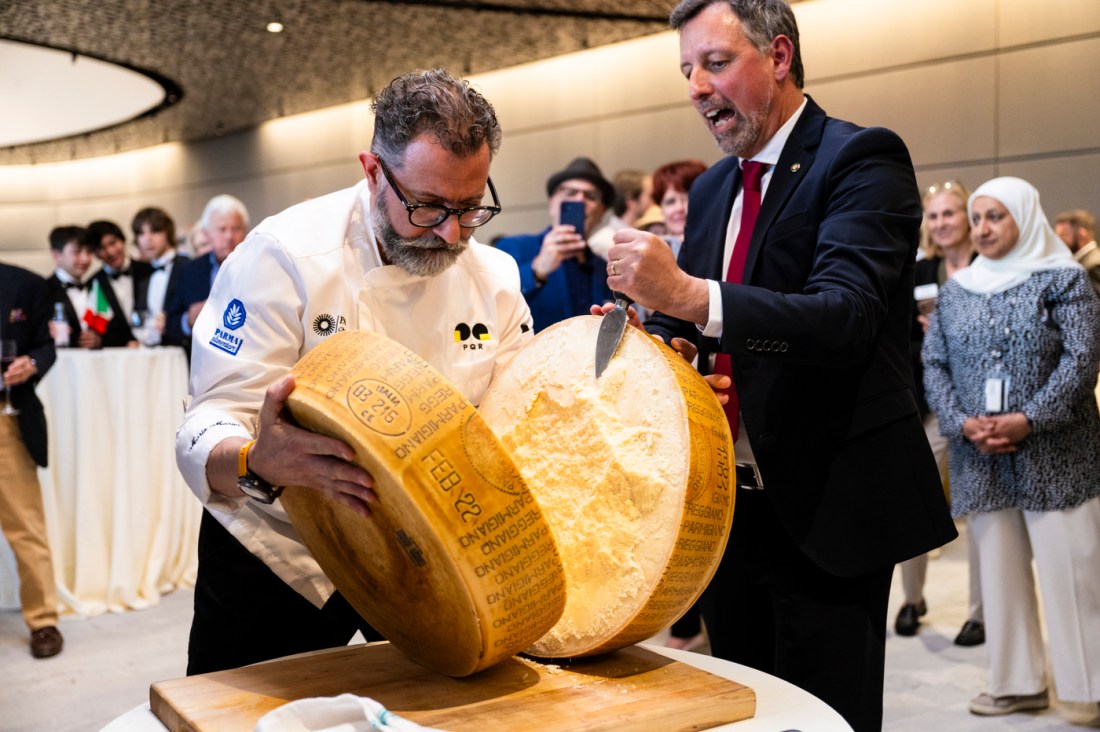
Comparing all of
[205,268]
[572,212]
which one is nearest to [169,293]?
[205,268]

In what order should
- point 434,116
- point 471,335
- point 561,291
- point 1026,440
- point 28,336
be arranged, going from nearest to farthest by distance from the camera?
point 434,116 < point 471,335 < point 1026,440 < point 561,291 < point 28,336

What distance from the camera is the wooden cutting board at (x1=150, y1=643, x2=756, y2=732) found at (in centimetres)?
116

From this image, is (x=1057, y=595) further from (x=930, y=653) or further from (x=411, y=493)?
(x=411, y=493)

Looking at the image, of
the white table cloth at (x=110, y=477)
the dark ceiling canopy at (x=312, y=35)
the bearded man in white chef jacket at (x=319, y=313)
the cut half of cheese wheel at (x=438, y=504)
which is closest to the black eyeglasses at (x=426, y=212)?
the bearded man in white chef jacket at (x=319, y=313)

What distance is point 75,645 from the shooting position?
439 centimetres

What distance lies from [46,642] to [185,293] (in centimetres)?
204

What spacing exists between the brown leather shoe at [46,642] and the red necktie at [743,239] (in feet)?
11.8

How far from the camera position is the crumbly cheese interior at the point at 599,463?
1264 mm

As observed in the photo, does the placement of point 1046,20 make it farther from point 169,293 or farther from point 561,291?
point 169,293

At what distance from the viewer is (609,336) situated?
55.1 inches

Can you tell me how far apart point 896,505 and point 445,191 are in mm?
917

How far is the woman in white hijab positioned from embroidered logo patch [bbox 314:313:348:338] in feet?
8.71

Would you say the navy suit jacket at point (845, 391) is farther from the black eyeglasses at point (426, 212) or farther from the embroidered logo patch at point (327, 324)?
the embroidered logo patch at point (327, 324)

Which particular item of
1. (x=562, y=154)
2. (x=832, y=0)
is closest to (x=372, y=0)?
(x=562, y=154)
